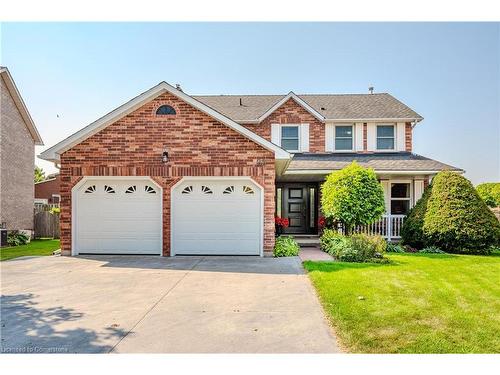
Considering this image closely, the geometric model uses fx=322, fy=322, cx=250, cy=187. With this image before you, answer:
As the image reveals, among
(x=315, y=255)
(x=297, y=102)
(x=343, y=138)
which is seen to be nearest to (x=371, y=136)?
(x=343, y=138)

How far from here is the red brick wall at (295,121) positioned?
1515 centimetres

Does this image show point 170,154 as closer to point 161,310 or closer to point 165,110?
point 165,110

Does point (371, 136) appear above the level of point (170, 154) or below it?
above

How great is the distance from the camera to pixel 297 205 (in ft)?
48.7

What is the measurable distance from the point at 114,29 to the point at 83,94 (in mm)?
5682

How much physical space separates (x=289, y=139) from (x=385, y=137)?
4.56 metres

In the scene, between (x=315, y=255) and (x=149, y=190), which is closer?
(x=149, y=190)

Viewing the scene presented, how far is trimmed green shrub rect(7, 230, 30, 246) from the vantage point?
14922 mm

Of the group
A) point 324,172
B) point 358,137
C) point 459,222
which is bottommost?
point 459,222

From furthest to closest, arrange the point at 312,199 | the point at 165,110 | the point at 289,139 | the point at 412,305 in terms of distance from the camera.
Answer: the point at 289,139
the point at 312,199
the point at 165,110
the point at 412,305

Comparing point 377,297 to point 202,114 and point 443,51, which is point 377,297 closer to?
point 202,114

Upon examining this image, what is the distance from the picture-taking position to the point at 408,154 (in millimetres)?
14953

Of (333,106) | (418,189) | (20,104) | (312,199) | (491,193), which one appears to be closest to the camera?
(418,189)

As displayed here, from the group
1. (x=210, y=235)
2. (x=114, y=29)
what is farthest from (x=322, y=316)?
(x=114, y=29)
